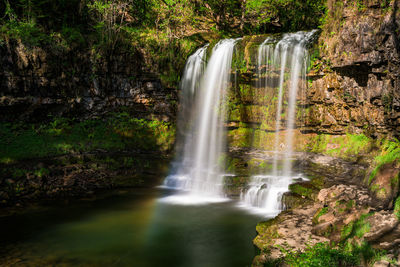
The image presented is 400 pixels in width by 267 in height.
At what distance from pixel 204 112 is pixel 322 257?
9782 millimetres

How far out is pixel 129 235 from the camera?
7543mm

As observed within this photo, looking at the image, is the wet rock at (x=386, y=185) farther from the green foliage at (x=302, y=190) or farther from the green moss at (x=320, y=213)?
the green foliage at (x=302, y=190)

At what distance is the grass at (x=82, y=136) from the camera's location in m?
12.1

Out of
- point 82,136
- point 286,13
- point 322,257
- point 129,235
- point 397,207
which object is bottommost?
point 129,235

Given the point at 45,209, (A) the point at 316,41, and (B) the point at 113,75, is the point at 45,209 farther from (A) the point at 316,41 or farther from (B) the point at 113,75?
(A) the point at 316,41

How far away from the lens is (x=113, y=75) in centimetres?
1415

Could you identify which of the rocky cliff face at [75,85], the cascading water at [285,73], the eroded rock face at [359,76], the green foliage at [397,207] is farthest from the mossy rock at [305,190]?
the rocky cliff face at [75,85]

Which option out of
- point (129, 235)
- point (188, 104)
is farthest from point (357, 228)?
point (188, 104)

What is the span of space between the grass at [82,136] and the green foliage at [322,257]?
32.9 ft

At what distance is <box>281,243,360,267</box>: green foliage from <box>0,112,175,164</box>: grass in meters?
10.0

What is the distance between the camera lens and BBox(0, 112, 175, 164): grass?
12.1 meters

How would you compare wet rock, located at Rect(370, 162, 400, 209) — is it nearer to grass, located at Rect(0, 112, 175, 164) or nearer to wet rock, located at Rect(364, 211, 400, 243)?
wet rock, located at Rect(364, 211, 400, 243)

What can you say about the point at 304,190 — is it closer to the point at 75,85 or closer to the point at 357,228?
the point at 357,228

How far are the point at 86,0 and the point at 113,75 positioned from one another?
15.1 ft
